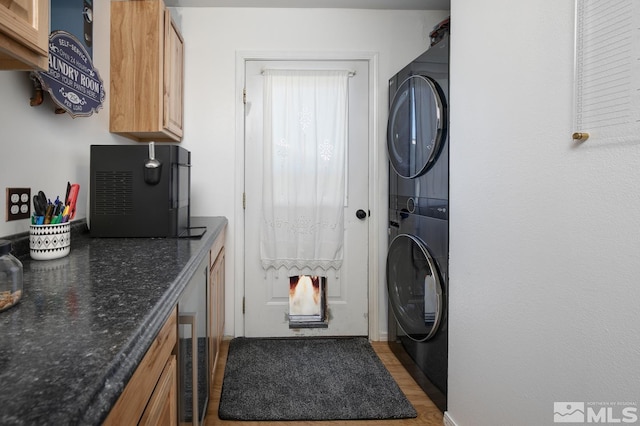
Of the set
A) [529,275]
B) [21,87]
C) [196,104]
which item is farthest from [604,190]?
[196,104]

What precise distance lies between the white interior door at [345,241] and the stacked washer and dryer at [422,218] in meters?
0.29

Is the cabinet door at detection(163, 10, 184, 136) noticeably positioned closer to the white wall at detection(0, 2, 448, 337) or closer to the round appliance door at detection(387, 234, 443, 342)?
the white wall at detection(0, 2, 448, 337)

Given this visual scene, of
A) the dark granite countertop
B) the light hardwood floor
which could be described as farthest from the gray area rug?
the dark granite countertop

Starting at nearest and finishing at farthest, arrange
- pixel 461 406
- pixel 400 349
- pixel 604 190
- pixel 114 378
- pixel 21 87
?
pixel 114 378 < pixel 604 190 < pixel 21 87 < pixel 461 406 < pixel 400 349

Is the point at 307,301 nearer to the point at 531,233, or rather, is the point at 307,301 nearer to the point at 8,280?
the point at 531,233

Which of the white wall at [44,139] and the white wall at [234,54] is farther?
the white wall at [234,54]

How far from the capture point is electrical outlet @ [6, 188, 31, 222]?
1.18 m

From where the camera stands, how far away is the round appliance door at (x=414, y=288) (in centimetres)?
170

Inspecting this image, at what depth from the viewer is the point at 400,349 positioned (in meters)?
2.21

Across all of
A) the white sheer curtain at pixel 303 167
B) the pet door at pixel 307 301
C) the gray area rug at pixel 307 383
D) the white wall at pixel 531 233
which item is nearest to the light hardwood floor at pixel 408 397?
the gray area rug at pixel 307 383

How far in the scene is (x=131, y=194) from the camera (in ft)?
5.10

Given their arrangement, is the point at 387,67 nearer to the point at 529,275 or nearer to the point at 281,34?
the point at 281,34

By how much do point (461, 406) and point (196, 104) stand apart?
2434 mm

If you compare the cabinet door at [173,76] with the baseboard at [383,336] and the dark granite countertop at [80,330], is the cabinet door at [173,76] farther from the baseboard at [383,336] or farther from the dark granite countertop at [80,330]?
the baseboard at [383,336]
